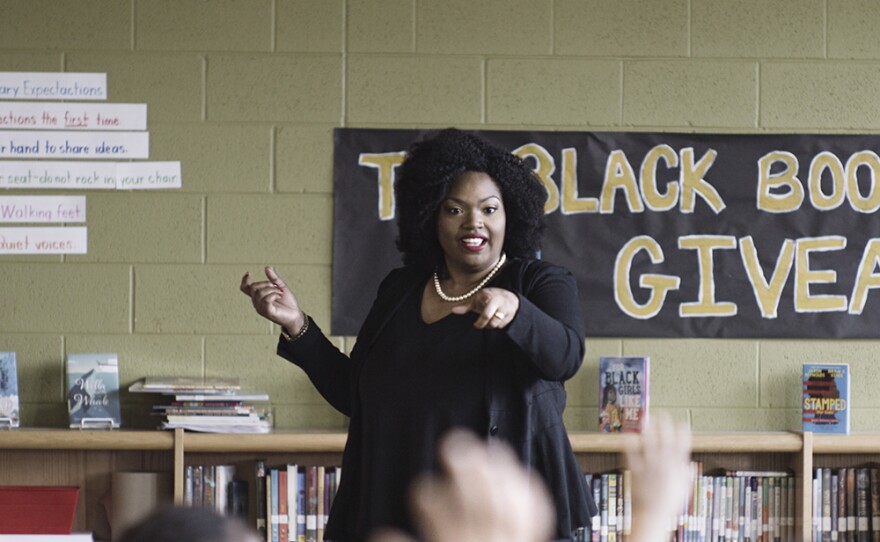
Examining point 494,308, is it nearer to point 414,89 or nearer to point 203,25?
point 414,89

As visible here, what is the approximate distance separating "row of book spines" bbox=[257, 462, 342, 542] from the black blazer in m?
1.38

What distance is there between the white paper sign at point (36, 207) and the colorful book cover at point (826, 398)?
2.38 m

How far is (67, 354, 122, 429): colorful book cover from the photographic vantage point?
3.58 meters

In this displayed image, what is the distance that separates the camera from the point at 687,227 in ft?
12.5

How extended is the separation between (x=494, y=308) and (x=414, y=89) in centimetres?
199

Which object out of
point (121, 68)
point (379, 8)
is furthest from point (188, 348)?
point (379, 8)

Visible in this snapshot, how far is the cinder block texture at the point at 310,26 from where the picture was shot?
3.75 m

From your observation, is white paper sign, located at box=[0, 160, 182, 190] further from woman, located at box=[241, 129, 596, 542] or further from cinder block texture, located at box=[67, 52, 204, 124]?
woman, located at box=[241, 129, 596, 542]

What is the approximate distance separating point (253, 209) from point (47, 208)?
0.65 m

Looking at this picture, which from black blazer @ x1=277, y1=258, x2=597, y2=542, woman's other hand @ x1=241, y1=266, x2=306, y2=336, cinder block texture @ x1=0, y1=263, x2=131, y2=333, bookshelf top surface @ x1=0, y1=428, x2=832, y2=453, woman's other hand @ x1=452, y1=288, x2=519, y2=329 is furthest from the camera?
cinder block texture @ x1=0, y1=263, x2=131, y2=333

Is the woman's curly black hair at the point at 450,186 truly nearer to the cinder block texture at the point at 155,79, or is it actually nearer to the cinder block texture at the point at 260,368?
the cinder block texture at the point at 260,368

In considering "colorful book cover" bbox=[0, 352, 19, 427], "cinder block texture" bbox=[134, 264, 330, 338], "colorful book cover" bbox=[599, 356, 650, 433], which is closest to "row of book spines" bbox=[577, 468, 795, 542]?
"colorful book cover" bbox=[599, 356, 650, 433]

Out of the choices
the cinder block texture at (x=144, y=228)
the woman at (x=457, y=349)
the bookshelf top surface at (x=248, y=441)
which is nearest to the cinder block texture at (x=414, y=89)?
the cinder block texture at (x=144, y=228)

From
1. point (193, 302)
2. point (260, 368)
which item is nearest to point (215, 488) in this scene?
point (260, 368)
